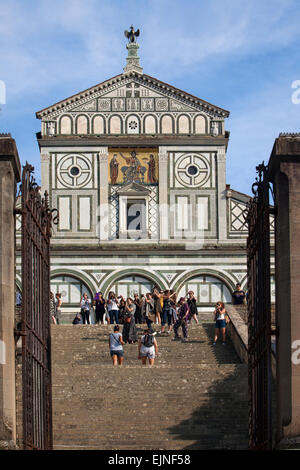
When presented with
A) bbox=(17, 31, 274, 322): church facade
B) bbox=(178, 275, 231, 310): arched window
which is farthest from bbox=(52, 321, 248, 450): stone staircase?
bbox=(17, 31, 274, 322): church facade

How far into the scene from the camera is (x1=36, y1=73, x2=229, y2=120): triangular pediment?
1753 inches

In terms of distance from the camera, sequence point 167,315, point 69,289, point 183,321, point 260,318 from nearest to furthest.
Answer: point 260,318
point 183,321
point 167,315
point 69,289

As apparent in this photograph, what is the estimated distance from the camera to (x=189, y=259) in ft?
141

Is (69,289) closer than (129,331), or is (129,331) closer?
(129,331)

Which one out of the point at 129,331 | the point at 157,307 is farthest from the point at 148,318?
the point at 157,307

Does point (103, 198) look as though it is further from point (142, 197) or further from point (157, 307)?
point (157, 307)

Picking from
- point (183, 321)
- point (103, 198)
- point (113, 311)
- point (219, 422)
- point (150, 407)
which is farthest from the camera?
point (103, 198)

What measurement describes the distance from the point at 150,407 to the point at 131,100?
24739 mm

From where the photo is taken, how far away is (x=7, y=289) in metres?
16.0

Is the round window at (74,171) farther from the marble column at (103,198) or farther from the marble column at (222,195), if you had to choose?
the marble column at (222,195)

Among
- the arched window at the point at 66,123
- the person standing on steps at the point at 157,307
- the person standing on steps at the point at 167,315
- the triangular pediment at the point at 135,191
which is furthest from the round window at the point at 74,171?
the person standing on steps at the point at 167,315

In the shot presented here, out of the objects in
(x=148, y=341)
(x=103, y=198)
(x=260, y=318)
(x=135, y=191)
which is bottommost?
(x=148, y=341)

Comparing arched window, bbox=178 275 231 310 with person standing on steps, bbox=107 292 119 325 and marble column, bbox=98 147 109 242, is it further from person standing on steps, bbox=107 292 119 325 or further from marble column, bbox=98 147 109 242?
person standing on steps, bbox=107 292 119 325
